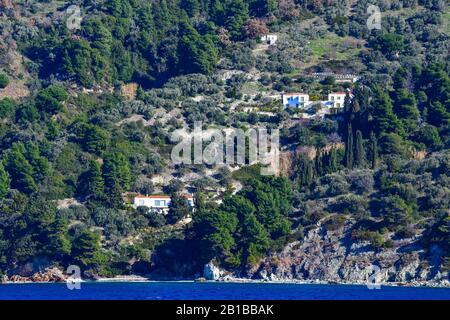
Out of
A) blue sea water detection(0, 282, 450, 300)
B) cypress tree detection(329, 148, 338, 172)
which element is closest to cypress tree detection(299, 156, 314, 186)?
cypress tree detection(329, 148, 338, 172)

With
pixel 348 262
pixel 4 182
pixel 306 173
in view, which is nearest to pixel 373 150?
pixel 306 173

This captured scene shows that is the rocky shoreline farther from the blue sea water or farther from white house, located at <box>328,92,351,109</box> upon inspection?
white house, located at <box>328,92,351,109</box>

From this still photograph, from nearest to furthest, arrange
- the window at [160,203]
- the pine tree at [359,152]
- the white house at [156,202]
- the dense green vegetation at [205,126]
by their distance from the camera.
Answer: the dense green vegetation at [205,126] < the white house at [156,202] < the window at [160,203] < the pine tree at [359,152]

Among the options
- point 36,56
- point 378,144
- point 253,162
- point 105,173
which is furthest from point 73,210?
point 36,56

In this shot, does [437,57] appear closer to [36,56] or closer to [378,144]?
[378,144]

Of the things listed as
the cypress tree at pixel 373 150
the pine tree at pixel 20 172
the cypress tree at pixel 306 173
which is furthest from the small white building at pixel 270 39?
the pine tree at pixel 20 172

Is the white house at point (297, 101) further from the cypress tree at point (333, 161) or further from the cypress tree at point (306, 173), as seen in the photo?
the cypress tree at point (306, 173)

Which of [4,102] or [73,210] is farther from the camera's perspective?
[4,102]
